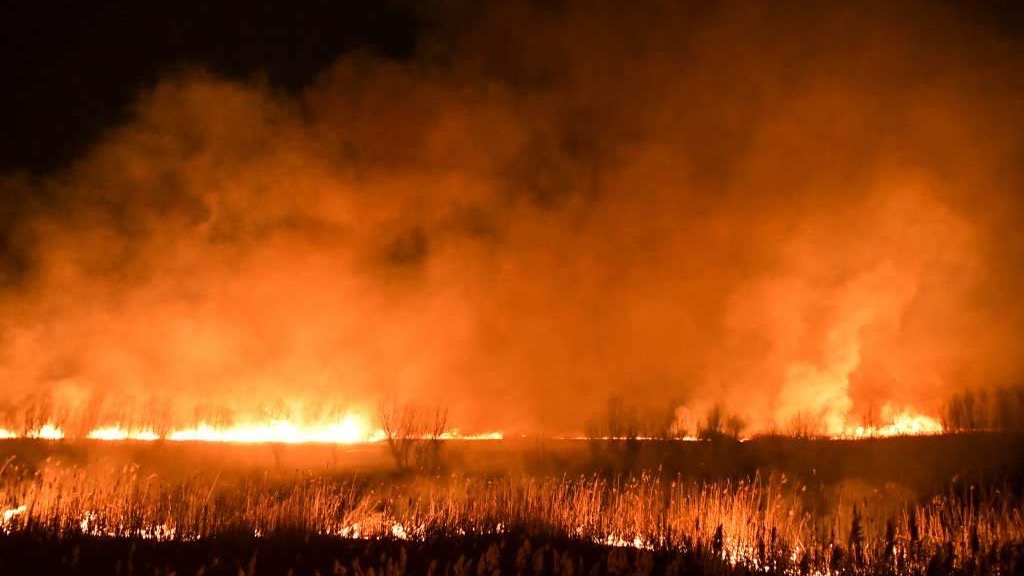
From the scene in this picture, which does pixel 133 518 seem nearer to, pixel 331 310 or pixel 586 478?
pixel 586 478

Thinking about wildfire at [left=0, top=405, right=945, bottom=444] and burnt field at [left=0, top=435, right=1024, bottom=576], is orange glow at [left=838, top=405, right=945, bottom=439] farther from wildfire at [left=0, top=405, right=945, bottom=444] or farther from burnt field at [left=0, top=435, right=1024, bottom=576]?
burnt field at [left=0, top=435, right=1024, bottom=576]

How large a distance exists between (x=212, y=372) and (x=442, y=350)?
625 cm

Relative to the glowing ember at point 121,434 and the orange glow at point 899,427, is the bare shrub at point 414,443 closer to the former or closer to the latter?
the glowing ember at point 121,434

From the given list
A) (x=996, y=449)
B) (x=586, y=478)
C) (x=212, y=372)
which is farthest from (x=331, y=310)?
(x=996, y=449)

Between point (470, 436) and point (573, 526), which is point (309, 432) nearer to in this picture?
point (470, 436)

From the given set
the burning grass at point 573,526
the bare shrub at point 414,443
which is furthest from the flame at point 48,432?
the bare shrub at point 414,443

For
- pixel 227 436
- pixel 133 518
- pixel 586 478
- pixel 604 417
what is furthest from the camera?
pixel 604 417

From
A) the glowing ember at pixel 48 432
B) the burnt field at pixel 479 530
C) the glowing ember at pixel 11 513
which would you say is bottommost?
the glowing ember at pixel 11 513

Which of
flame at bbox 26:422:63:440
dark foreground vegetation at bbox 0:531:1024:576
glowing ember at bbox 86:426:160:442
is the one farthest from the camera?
glowing ember at bbox 86:426:160:442

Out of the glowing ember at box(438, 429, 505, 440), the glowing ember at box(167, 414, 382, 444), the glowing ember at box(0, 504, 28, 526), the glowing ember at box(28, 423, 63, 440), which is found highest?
the glowing ember at box(438, 429, 505, 440)

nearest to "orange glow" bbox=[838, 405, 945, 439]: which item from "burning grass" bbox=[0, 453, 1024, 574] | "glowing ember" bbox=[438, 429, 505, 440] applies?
"burning grass" bbox=[0, 453, 1024, 574]

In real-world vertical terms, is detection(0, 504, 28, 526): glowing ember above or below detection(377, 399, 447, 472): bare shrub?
below

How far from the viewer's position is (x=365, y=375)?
22219mm

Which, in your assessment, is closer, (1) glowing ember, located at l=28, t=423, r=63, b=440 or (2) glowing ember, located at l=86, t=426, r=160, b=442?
(1) glowing ember, located at l=28, t=423, r=63, b=440
